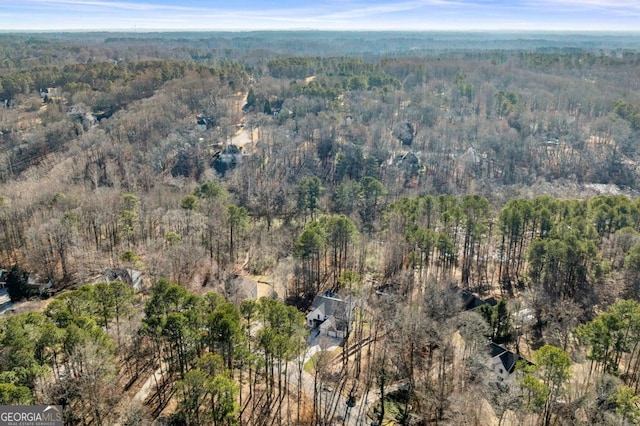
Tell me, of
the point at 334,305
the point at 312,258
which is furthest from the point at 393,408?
the point at 312,258

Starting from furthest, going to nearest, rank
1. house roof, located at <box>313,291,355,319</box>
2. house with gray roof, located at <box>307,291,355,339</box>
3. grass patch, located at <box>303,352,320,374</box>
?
house roof, located at <box>313,291,355,319</box>
house with gray roof, located at <box>307,291,355,339</box>
grass patch, located at <box>303,352,320,374</box>

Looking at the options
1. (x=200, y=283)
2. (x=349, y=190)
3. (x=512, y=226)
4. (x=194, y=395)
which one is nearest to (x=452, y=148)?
(x=349, y=190)

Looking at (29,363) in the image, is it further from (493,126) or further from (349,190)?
(493,126)

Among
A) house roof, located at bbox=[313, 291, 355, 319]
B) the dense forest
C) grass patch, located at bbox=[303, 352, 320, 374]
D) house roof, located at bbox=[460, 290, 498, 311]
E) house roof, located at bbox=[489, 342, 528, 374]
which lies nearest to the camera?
the dense forest

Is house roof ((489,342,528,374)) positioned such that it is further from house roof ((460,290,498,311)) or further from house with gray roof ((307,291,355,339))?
house with gray roof ((307,291,355,339))

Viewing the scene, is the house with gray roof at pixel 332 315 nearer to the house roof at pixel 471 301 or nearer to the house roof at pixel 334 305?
the house roof at pixel 334 305

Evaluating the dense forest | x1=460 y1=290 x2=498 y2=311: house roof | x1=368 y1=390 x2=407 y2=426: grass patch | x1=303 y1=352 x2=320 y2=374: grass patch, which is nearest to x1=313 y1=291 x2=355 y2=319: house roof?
the dense forest

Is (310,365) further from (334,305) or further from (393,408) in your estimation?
(393,408)

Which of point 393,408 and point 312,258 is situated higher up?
point 312,258
